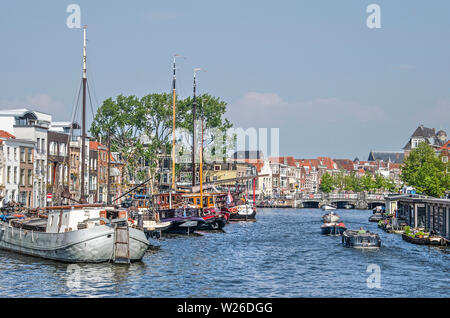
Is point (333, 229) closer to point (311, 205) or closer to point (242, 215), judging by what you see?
point (242, 215)

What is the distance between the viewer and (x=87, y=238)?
45.8 m

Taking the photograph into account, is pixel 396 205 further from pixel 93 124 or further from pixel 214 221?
pixel 93 124

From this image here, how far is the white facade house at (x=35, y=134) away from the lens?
98.6 m

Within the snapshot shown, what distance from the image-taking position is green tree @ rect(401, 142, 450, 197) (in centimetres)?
10919

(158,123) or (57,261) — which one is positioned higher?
(158,123)

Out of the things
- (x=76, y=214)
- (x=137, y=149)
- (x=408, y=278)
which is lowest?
(x=408, y=278)

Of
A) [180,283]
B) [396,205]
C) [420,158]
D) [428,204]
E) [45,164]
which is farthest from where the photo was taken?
[420,158]

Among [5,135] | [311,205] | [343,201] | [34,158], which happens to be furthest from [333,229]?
[311,205]

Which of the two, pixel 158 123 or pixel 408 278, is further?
pixel 158 123

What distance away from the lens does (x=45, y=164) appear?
102 meters

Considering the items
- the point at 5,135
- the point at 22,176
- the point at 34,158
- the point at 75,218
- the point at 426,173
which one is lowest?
the point at 75,218

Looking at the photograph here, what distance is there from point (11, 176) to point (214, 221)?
29235 millimetres

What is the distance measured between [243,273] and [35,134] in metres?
62.1
